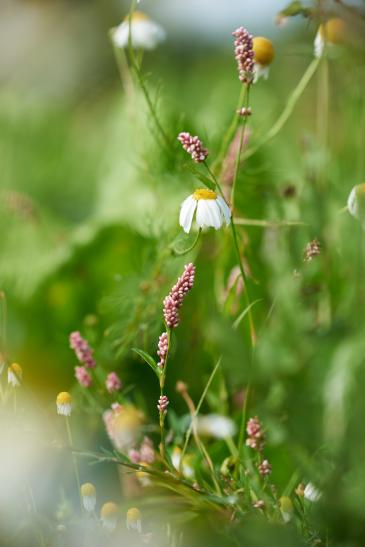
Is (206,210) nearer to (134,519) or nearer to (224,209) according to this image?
(224,209)

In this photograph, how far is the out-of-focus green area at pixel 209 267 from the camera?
324 mm

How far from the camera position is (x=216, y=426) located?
49cm

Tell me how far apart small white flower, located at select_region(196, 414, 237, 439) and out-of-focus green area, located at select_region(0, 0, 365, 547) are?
0.02m

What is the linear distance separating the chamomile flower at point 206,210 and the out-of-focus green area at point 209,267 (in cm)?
6

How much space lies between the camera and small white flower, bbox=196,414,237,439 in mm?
479

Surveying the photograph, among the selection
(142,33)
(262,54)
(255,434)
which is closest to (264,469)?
(255,434)

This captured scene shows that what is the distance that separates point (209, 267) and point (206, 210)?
10.4 inches

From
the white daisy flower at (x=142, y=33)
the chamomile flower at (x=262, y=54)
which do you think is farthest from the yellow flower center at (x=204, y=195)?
the white daisy flower at (x=142, y=33)

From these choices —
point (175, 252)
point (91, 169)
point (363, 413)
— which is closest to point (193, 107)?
point (91, 169)

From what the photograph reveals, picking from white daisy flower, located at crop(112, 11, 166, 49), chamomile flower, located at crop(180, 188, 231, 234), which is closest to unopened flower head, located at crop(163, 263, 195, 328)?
chamomile flower, located at crop(180, 188, 231, 234)

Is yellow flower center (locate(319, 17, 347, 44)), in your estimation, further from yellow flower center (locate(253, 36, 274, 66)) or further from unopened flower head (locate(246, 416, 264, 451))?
unopened flower head (locate(246, 416, 264, 451))

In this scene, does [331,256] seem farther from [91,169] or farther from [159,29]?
[91,169]

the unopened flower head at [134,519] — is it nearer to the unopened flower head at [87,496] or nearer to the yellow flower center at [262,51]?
the unopened flower head at [87,496]

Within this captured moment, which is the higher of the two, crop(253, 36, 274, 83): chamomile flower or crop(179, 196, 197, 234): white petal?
crop(253, 36, 274, 83): chamomile flower
